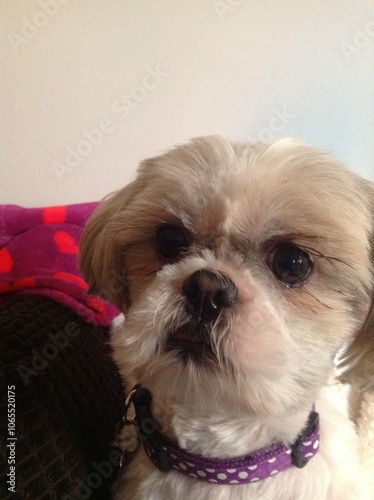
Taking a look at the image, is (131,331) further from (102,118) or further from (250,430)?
(102,118)

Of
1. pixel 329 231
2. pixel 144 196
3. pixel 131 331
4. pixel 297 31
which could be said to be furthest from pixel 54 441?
pixel 297 31

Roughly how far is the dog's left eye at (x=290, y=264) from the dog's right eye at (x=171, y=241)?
0.15m

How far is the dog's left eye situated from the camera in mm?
715

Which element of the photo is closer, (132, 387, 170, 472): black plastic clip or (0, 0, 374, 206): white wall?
(132, 387, 170, 472): black plastic clip

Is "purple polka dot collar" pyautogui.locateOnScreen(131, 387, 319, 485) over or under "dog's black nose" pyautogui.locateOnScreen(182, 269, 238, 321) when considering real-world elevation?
under

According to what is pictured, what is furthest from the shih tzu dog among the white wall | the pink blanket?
the white wall

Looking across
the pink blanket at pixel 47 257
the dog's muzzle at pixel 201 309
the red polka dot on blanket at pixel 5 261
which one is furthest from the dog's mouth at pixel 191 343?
the red polka dot on blanket at pixel 5 261

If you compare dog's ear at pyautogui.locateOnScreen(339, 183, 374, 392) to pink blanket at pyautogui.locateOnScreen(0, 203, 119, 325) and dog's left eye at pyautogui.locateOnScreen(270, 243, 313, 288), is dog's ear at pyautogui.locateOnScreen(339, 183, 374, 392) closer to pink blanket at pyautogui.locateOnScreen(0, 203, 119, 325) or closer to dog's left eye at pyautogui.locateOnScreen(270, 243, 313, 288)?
dog's left eye at pyautogui.locateOnScreen(270, 243, 313, 288)

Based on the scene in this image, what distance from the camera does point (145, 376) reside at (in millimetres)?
691

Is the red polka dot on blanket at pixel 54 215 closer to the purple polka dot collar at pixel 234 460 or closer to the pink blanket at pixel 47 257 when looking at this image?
the pink blanket at pixel 47 257

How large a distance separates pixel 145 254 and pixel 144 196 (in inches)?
3.8

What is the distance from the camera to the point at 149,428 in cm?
82

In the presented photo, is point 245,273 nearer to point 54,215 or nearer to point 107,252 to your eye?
point 107,252

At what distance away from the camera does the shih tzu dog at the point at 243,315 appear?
2.12 feet
